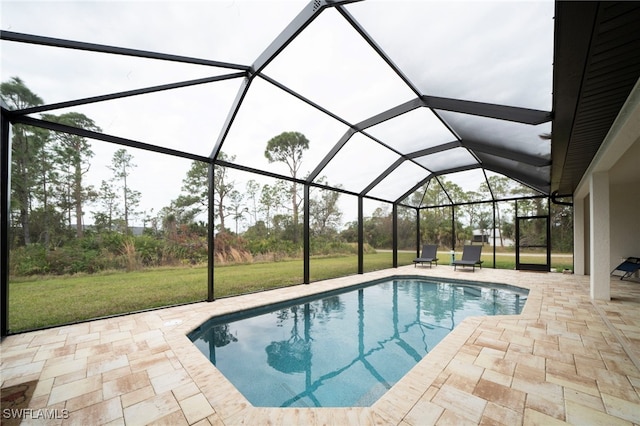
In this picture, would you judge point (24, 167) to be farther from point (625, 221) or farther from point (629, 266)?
point (625, 221)

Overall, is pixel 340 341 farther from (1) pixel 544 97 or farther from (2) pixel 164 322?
(1) pixel 544 97

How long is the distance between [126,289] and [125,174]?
468cm

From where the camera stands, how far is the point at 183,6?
9.32ft

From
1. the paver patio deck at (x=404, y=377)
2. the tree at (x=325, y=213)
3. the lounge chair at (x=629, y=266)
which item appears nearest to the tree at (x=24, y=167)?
the paver patio deck at (x=404, y=377)

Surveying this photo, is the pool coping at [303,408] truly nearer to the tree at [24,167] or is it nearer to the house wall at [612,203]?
the house wall at [612,203]

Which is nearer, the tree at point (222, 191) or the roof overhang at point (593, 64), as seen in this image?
the roof overhang at point (593, 64)

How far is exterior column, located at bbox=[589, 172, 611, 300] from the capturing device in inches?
214

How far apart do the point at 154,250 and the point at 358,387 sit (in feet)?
30.0

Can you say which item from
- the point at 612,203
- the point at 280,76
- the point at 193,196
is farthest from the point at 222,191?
the point at 612,203

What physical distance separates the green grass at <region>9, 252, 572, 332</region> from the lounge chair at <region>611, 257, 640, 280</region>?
1.76 metres

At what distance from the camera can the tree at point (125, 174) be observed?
9.34 metres

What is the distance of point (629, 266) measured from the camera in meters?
7.66

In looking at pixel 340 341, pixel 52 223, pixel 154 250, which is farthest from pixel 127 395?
pixel 154 250

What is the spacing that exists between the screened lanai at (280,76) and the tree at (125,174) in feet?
7.56
